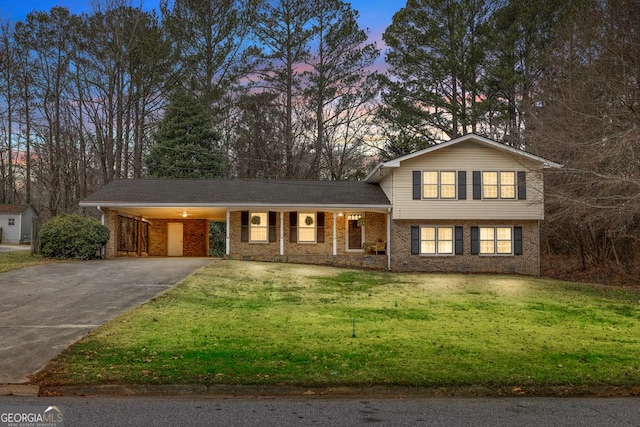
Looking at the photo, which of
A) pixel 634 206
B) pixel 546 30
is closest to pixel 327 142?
pixel 546 30

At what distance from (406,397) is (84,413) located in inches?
139

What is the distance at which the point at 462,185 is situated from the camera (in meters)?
24.8

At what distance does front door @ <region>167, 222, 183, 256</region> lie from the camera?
31.0 m

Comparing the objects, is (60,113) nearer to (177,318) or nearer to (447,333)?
(177,318)

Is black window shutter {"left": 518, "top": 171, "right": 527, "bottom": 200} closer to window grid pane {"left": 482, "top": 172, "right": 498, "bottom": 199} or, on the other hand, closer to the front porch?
window grid pane {"left": 482, "top": 172, "right": 498, "bottom": 199}

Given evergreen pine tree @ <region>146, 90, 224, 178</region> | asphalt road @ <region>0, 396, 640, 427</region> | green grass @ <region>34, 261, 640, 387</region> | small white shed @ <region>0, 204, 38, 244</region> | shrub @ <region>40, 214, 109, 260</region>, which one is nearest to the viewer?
asphalt road @ <region>0, 396, 640, 427</region>

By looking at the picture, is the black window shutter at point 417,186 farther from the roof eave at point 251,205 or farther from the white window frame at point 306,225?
the white window frame at point 306,225

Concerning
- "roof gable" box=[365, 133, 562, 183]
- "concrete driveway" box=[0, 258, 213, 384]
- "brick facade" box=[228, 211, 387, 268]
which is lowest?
"concrete driveway" box=[0, 258, 213, 384]

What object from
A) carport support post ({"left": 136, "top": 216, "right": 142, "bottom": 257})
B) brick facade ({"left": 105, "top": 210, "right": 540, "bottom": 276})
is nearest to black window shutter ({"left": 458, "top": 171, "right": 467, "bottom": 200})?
brick facade ({"left": 105, "top": 210, "right": 540, "bottom": 276})

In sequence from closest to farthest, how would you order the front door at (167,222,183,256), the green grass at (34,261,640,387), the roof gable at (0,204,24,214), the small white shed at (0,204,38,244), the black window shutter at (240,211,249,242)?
the green grass at (34,261,640,387)
the black window shutter at (240,211,249,242)
the front door at (167,222,183,256)
the roof gable at (0,204,24,214)
the small white shed at (0,204,38,244)

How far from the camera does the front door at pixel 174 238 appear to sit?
1220 inches

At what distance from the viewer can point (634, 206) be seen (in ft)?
63.4

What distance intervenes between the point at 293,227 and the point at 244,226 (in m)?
2.25

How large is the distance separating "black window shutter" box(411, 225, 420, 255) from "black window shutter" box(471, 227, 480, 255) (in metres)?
2.44
